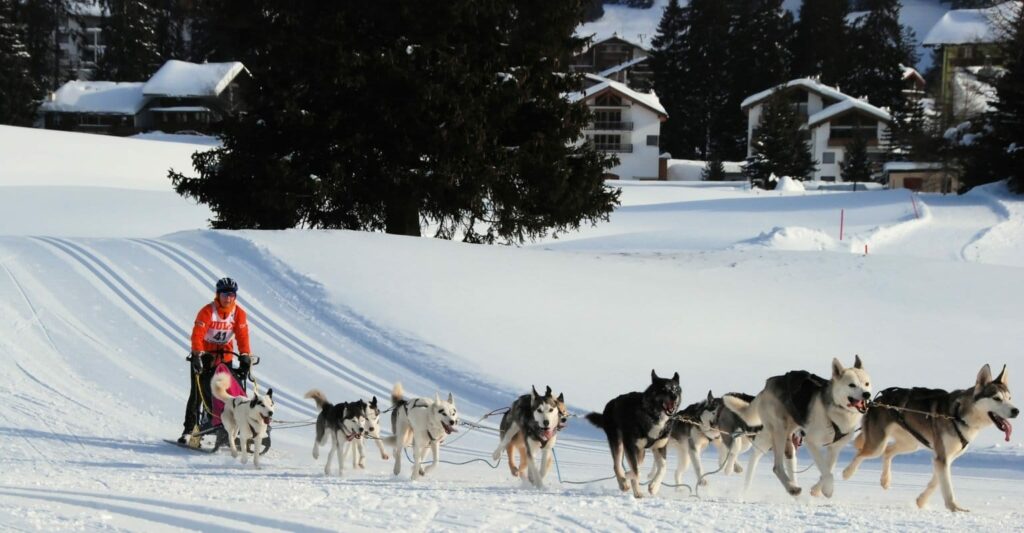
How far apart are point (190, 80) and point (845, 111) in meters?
42.8

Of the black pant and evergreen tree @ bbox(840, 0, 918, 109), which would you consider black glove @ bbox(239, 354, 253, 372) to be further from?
evergreen tree @ bbox(840, 0, 918, 109)

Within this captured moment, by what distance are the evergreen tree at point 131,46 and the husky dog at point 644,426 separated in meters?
77.5

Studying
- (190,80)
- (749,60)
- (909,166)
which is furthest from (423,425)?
(749,60)

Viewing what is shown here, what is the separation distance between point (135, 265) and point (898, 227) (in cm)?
2399

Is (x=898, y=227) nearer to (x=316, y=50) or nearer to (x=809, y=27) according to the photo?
(x=316, y=50)

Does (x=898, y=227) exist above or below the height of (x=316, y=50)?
below

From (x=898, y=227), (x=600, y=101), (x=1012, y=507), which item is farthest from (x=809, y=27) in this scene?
(x=1012, y=507)

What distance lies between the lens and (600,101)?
262ft

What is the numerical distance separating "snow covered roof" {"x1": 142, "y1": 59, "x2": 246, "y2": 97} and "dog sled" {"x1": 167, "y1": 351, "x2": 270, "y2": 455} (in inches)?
2585

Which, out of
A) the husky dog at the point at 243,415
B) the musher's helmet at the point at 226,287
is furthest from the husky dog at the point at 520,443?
the musher's helmet at the point at 226,287

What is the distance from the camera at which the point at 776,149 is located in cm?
6694

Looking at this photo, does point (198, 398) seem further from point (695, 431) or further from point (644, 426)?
point (695, 431)

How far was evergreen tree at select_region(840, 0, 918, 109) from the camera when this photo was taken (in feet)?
286

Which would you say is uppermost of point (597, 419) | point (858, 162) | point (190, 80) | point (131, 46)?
point (131, 46)
